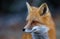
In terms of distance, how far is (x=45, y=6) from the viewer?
1035 millimetres

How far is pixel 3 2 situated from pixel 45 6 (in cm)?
31

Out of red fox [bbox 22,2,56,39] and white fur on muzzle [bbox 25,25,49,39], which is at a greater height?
red fox [bbox 22,2,56,39]

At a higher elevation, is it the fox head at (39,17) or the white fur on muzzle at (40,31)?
the fox head at (39,17)

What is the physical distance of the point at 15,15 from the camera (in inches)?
46.8

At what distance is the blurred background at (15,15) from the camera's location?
1.12 meters

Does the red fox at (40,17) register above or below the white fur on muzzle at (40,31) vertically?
above

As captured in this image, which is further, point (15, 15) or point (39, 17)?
point (15, 15)

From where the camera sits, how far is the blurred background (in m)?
1.12

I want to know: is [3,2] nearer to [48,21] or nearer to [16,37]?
[16,37]

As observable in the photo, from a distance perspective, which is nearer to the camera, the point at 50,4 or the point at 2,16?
the point at 50,4

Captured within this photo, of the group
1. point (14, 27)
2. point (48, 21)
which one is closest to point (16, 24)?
point (14, 27)

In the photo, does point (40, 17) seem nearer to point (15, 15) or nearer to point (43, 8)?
point (43, 8)

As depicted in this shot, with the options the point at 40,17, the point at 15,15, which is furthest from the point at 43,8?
the point at 15,15

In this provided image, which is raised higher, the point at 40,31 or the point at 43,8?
the point at 43,8
